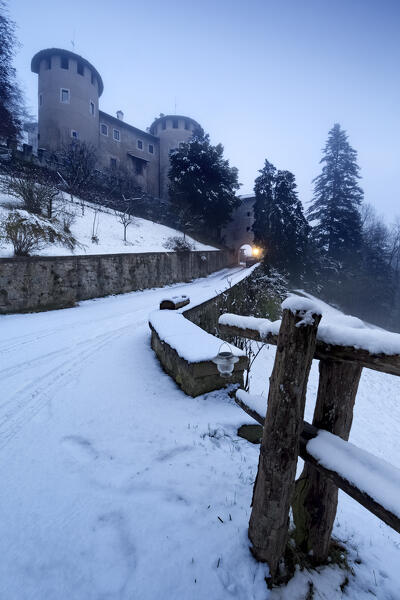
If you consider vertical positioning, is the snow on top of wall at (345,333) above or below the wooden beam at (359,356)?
above

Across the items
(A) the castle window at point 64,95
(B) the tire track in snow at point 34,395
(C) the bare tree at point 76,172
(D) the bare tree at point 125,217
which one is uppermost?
(A) the castle window at point 64,95

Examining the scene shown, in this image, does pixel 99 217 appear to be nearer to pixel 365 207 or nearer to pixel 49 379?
pixel 49 379

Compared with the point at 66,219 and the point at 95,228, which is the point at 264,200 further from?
the point at 66,219

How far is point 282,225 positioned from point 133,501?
79.5ft

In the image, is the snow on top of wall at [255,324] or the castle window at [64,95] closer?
the snow on top of wall at [255,324]

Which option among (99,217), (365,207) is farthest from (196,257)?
(365,207)

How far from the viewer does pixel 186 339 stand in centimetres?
458

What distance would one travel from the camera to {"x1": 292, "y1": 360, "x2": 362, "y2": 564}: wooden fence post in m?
1.72

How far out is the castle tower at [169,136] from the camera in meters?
36.9

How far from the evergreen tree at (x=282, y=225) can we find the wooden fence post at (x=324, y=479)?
21769mm

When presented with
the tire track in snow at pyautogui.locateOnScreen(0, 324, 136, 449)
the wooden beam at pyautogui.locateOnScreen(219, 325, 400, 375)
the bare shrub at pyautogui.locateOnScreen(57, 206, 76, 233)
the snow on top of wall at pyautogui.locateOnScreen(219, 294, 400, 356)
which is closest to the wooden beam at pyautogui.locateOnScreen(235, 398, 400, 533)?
the wooden beam at pyautogui.locateOnScreen(219, 325, 400, 375)

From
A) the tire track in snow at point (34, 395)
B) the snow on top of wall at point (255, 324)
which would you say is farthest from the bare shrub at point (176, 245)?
the snow on top of wall at point (255, 324)

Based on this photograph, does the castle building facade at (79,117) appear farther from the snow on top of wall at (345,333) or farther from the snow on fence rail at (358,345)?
the snow on fence rail at (358,345)

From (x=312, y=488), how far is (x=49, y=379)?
13.4 ft
